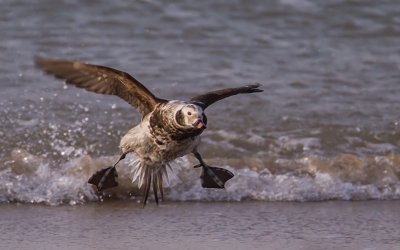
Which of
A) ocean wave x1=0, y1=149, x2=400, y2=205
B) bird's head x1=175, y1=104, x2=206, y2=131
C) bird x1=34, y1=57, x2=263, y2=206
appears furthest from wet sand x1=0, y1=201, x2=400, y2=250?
bird's head x1=175, y1=104, x2=206, y2=131

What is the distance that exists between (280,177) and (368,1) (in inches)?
222

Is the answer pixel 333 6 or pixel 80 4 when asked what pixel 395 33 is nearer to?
pixel 333 6

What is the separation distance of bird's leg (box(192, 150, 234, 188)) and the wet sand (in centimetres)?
21

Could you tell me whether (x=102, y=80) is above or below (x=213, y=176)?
above

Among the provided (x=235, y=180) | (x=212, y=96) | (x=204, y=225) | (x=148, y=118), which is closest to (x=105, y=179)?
(x=148, y=118)

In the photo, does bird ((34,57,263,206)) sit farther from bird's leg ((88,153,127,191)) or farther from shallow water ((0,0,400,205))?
shallow water ((0,0,400,205))

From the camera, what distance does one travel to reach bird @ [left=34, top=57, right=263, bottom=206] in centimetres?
529

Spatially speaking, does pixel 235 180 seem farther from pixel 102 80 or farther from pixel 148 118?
pixel 102 80

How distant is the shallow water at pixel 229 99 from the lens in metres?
6.79

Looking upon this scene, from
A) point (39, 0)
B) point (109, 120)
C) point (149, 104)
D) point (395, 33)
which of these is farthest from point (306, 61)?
point (149, 104)

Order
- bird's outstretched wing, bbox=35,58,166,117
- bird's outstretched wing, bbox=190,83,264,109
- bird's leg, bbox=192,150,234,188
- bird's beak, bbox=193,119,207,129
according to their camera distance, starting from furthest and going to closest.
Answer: bird's leg, bbox=192,150,234,188, bird's outstretched wing, bbox=190,83,264,109, bird's outstretched wing, bbox=35,58,166,117, bird's beak, bbox=193,119,207,129

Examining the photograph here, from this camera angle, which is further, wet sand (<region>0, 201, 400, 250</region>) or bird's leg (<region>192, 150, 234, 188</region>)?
bird's leg (<region>192, 150, 234, 188</region>)

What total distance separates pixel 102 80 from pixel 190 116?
0.98 meters

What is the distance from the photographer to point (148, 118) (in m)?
5.61
